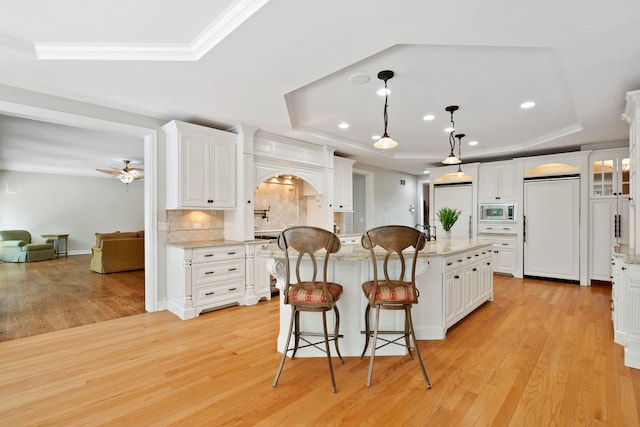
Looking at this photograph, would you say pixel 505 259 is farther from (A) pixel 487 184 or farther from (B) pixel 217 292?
(B) pixel 217 292

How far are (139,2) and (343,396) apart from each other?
2.91m

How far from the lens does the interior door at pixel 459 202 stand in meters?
6.88

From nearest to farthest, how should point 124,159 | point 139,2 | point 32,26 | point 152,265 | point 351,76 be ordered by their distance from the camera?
point 139,2, point 32,26, point 351,76, point 152,265, point 124,159

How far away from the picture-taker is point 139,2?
6.61 feet

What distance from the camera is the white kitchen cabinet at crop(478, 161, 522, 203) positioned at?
20.6 feet

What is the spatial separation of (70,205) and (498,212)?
40.0ft

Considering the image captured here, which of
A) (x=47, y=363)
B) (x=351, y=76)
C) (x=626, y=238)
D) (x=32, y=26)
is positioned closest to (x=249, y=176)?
(x=351, y=76)

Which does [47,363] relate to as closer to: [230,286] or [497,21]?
[230,286]

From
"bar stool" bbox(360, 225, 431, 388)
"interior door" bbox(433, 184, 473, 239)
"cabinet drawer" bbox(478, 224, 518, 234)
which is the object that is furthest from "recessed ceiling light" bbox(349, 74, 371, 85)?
"cabinet drawer" bbox(478, 224, 518, 234)

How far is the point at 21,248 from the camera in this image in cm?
820

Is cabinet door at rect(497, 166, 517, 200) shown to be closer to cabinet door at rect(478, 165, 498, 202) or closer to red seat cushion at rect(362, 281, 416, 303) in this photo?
cabinet door at rect(478, 165, 498, 202)

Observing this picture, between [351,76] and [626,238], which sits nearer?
[351,76]

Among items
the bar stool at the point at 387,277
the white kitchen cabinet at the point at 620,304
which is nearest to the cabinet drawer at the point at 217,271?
the bar stool at the point at 387,277

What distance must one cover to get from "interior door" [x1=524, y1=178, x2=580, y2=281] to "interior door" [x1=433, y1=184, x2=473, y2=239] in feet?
3.54
